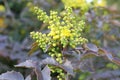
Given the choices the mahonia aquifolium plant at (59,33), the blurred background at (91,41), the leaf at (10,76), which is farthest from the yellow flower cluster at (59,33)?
the blurred background at (91,41)

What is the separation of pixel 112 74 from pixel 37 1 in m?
1.12

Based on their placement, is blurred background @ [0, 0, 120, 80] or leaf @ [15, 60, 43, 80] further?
blurred background @ [0, 0, 120, 80]

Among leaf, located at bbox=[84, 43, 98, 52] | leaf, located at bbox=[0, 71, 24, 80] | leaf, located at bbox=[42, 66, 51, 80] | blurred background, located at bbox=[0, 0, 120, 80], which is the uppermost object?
blurred background, located at bbox=[0, 0, 120, 80]

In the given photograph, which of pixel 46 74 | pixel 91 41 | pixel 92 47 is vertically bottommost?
pixel 46 74

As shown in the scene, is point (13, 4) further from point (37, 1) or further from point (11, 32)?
point (37, 1)

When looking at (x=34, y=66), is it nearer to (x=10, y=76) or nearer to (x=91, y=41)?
(x=10, y=76)

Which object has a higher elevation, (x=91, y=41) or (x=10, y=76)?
(x=91, y=41)

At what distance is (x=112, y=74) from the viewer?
188cm

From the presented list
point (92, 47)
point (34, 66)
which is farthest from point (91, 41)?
point (34, 66)

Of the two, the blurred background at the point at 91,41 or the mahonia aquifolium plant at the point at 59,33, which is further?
the blurred background at the point at 91,41

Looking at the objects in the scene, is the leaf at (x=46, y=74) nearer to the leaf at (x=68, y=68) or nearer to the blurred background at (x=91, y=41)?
the leaf at (x=68, y=68)

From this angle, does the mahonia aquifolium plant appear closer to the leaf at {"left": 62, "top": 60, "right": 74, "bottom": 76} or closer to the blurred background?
the leaf at {"left": 62, "top": 60, "right": 74, "bottom": 76}

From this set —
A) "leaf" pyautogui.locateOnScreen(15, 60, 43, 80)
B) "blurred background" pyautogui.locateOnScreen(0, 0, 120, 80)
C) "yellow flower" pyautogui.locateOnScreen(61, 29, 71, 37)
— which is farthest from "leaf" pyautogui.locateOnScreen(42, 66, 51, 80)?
"blurred background" pyautogui.locateOnScreen(0, 0, 120, 80)

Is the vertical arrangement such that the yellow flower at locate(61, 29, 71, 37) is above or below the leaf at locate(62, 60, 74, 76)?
above
